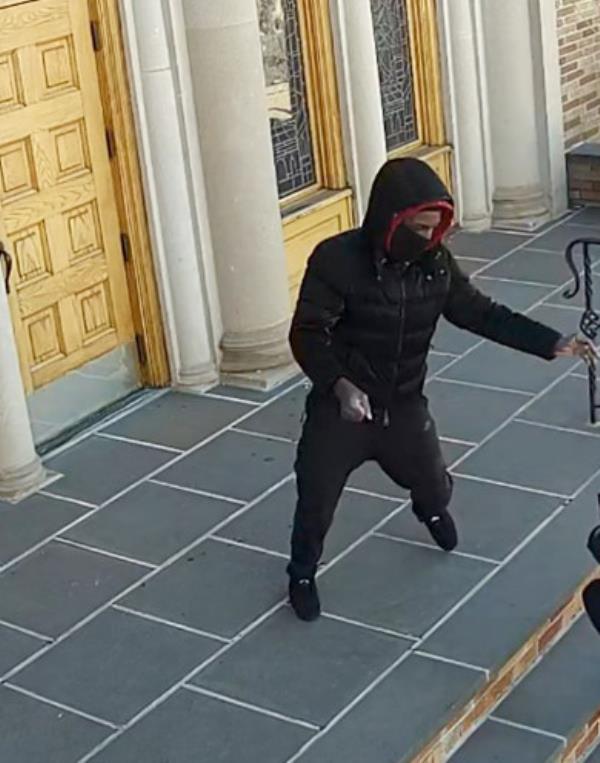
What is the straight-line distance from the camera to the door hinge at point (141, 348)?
727 centimetres

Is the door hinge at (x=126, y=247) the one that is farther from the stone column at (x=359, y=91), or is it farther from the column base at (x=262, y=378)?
the stone column at (x=359, y=91)

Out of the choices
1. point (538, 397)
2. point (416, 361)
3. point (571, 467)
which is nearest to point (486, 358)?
point (538, 397)

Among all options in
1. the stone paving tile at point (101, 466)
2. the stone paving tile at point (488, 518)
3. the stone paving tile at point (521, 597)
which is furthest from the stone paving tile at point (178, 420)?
the stone paving tile at point (521, 597)

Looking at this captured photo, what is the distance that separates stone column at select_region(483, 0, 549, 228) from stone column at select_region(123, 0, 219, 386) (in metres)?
2.86

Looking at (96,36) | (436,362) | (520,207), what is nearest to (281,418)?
(436,362)

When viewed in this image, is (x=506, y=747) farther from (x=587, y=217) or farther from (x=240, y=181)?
(x=587, y=217)

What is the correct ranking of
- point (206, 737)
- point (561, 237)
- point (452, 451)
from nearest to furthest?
point (206, 737)
point (452, 451)
point (561, 237)

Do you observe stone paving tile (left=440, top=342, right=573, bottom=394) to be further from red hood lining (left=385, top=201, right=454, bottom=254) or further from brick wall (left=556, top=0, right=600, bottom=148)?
brick wall (left=556, top=0, right=600, bottom=148)

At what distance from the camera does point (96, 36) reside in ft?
22.3

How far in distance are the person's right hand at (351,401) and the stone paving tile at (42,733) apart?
1.22 m

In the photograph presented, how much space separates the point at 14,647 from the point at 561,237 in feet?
16.4

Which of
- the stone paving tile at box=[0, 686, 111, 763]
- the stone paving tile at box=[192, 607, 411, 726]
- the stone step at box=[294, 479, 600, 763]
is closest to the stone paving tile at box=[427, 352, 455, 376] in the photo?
the stone step at box=[294, 479, 600, 763]

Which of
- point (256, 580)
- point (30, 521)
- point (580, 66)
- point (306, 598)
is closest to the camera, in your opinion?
point (306, 598)

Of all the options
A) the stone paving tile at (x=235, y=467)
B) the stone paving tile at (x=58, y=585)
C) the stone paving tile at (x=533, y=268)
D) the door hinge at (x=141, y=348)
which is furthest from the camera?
the stone paving tile at (x=533, y=268)
